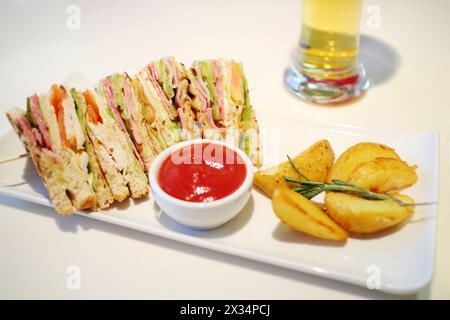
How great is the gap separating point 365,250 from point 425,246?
0.93ft

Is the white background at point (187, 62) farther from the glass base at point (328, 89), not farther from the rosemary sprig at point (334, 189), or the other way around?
the rosemary sprig at point (334, 189)

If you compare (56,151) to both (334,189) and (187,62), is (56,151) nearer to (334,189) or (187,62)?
(334,189)

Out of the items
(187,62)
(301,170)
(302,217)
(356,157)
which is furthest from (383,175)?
(187,62)

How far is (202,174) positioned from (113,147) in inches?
28.3

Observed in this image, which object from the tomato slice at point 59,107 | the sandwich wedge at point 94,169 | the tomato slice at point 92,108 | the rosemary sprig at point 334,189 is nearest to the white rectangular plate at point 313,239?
the sandwich wedge at point 94,169

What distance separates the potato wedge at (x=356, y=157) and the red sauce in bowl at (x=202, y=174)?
56 centimetres

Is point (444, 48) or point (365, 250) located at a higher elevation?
point (444, 48)

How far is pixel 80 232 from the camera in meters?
2.63

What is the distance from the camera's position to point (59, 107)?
9.19 feet

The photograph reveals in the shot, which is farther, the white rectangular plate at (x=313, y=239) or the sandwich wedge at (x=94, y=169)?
the sandwich wedge at (x=94, y=169)

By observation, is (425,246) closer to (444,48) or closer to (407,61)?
(407,61)

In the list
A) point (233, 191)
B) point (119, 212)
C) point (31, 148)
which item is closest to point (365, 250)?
point (233, 191)

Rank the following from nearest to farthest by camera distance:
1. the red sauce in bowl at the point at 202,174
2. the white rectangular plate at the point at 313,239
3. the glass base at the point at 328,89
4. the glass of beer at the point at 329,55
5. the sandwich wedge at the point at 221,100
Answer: the white rectangular plate at the point at 313,239
the red sauce in bowl at the point at 202,174
the sandwich wedge at the point at 221,100
the glass of beer at the point at 329,55
the glass base at the point at 328,89

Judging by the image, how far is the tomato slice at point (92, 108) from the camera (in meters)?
2.93
